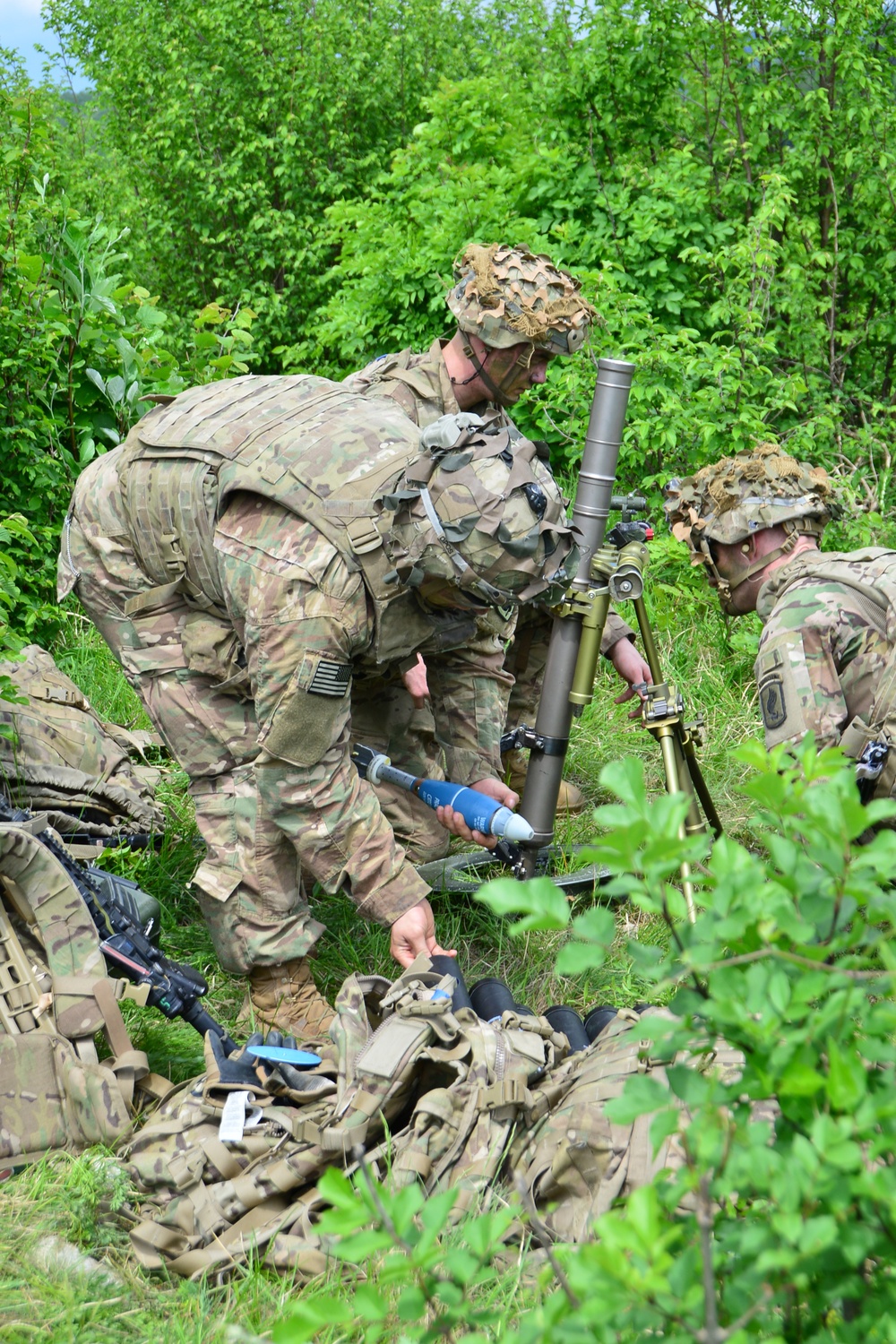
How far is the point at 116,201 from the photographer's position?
13289 mm

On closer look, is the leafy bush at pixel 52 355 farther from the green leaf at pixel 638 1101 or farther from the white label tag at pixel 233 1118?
the green leaf at pixel 638 1101

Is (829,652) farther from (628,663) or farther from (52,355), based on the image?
(52,355)

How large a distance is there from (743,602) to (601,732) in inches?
60.2

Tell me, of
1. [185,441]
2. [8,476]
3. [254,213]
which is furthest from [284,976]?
[254,213]

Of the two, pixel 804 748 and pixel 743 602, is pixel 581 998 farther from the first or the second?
pixel 804 748

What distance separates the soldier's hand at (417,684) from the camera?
437 cm

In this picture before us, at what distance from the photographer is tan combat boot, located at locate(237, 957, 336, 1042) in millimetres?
3643

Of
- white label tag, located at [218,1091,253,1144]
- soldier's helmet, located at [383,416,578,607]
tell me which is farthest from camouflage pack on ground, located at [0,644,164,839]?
soldier's helmet, located at [383,416,578,607]

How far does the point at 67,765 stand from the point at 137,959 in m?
1.42

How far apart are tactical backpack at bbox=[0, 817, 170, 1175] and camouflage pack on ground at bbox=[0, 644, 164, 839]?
971 millimetres

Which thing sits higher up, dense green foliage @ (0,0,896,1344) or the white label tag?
dense green foliage @ (0,0,896,1344)

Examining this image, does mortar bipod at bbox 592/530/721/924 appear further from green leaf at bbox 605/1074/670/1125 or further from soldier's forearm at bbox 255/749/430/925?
green leaf at bbox 605/1074/670/1125

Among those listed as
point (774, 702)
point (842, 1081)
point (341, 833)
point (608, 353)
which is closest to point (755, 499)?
point (774, 702)

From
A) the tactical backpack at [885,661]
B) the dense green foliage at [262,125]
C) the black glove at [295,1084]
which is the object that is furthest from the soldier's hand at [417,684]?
the dense green foliage at [262,125]
